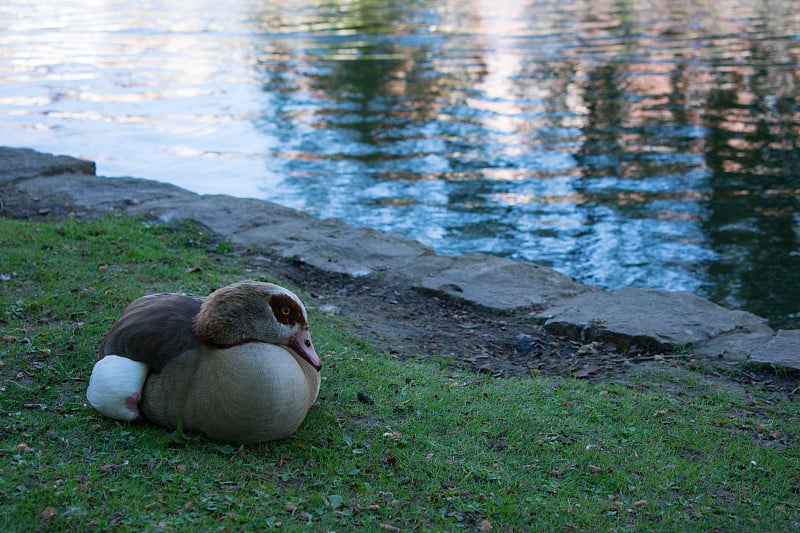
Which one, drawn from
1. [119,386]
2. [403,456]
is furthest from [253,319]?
[403,456]

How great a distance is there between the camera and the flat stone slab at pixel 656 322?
6.02 m

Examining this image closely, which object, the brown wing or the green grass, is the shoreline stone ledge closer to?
the green grass

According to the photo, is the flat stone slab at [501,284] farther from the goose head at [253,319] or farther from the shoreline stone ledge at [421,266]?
the goose head at [253,319]

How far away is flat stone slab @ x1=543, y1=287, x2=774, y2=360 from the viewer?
19.7 feet

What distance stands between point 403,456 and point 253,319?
3.51 ft

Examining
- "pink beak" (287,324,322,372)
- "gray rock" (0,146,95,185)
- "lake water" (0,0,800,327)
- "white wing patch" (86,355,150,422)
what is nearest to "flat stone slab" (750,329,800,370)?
"lake water" (0,0,800,327)

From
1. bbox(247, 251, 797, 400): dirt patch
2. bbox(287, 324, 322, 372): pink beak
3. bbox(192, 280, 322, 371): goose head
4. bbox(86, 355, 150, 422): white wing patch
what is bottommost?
bbox(247, 251, 797, 400): dirt patch

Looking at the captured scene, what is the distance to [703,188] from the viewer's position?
11.6m

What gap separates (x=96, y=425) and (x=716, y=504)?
10.4 feet

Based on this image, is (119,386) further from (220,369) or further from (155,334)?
(220,369)

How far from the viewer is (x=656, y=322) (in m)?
6.32

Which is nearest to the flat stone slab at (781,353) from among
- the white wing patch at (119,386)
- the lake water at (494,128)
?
the lake water at (494,128)

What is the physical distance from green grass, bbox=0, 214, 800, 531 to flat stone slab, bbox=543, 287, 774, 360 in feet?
2.48

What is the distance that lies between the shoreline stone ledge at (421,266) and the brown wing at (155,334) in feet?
10.3
